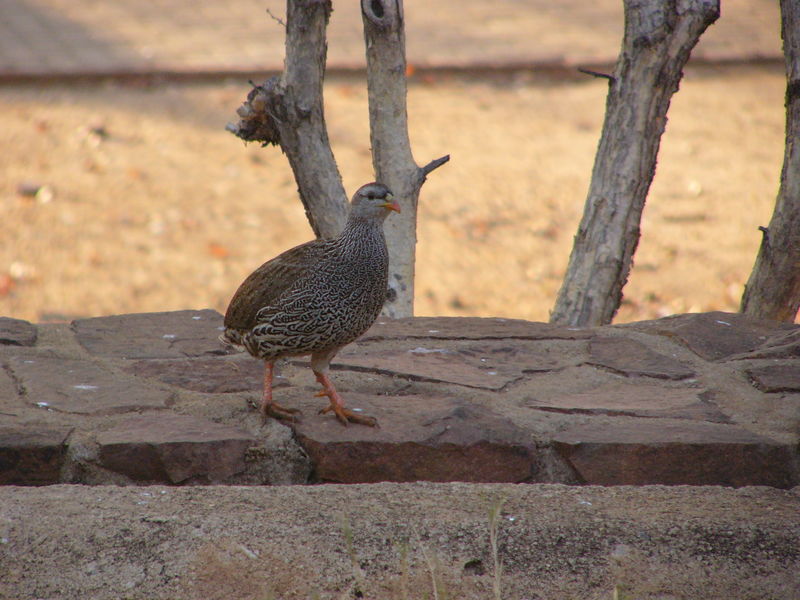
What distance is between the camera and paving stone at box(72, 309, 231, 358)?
4074 millimetres

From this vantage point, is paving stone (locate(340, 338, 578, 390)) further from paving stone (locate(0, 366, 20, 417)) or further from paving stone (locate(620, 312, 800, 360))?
paving stone (locate(0, 366, 20, 417))

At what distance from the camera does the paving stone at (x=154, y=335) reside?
407 cm

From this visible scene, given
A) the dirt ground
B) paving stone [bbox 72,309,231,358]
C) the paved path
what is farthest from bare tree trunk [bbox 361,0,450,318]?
the paved path

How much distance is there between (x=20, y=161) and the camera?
29.4 feet

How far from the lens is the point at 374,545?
8.41 feet

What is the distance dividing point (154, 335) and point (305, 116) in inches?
46.5

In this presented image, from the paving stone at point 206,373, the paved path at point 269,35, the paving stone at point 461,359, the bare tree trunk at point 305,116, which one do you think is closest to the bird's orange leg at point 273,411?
the paving stone at point 206,373

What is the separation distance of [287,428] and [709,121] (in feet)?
26.1

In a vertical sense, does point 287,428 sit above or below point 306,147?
below

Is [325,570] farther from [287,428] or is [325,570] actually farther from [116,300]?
[116,300]

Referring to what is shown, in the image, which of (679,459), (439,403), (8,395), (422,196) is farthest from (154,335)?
(422,196)

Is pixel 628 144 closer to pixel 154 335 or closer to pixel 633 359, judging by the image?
pixel 633 359

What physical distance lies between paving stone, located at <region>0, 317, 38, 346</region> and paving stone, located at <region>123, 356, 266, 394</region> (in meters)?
0.52

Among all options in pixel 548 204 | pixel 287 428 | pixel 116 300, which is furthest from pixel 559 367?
pixel 548 204
